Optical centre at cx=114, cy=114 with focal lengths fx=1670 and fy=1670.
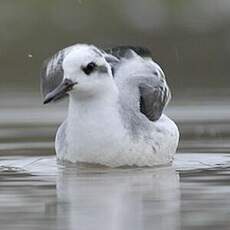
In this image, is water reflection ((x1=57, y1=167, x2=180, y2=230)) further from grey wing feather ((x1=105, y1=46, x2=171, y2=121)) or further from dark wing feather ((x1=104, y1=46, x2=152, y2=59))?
dark wing feather ((x1=104, y1=46, x2=152, y2=59))

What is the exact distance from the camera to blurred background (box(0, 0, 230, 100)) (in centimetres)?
2638

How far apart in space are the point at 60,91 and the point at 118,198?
2217mm

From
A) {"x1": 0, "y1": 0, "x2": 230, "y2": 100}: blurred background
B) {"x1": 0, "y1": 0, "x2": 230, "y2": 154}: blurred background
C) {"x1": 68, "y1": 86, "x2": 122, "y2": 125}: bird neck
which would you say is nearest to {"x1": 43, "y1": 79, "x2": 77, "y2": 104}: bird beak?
{"x1": 68, "y1": 86, "x2": 122, "y2": 125}: bird neck

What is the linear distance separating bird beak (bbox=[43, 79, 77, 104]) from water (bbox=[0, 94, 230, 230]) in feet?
2.10

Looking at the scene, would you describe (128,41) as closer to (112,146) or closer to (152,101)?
(152,101)

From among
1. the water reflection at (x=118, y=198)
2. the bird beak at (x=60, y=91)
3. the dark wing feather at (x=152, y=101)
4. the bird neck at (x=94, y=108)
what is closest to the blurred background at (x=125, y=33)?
the dark wing feather at (x=152, y=101)

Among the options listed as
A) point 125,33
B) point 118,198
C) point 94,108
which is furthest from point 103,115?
point 125,33

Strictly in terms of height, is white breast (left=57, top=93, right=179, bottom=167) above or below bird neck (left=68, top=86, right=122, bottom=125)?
below

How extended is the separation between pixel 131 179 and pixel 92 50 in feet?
5.15

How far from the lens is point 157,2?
3100 cm

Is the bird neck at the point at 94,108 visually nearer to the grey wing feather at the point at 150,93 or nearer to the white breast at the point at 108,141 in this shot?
the white breast at the point at 108,141

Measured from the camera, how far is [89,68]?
1492 centimetres

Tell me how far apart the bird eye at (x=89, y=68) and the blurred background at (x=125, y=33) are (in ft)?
31.1

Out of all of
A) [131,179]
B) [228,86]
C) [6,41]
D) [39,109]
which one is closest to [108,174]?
[131,179]
